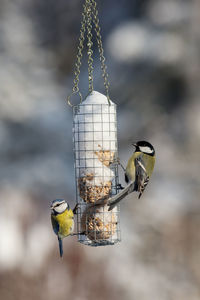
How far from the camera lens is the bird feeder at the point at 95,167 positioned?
471cm

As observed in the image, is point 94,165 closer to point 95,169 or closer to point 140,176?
point 95,169

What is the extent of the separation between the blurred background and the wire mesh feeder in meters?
2.29

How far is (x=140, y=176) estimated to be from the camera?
→ 15.7ft

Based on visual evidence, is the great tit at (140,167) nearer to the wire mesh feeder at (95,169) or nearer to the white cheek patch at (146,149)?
the white cheek patch at (146,149)

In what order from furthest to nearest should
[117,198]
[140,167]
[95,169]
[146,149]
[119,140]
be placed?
[119,140], [146,149], [140,167], [95,169], [117,198]

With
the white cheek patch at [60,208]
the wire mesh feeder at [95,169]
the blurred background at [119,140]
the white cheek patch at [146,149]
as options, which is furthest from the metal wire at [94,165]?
the blurred background at [119,140]

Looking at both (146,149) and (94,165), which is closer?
(94,165)

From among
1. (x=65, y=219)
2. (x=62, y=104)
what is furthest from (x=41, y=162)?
(x=65, y=219)

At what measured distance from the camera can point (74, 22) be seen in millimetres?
8930

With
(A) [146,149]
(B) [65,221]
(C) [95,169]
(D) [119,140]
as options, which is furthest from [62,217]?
(D) [119,140]

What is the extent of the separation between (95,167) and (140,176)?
35cm

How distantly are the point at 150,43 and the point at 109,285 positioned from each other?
3.30 m

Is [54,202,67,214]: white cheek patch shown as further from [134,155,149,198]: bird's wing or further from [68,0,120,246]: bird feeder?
[134,155,149,198]: bird's wing

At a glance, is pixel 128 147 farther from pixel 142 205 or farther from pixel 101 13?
pixel 101 13
